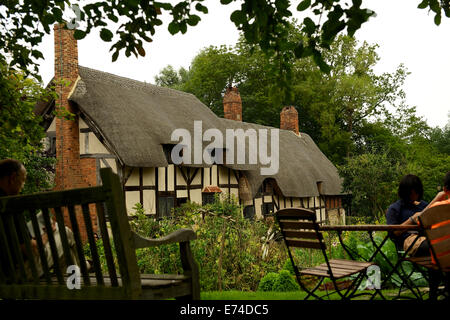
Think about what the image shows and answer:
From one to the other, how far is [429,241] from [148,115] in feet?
43.0

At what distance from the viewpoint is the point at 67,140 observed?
14.1 meters

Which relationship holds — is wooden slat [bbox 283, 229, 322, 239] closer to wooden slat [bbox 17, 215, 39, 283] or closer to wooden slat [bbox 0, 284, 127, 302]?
wooden slat [bbox 0, 284, 127, 302]

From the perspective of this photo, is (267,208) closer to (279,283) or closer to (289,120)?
(289,120)

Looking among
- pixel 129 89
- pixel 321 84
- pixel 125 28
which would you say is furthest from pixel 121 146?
pixel 321 84

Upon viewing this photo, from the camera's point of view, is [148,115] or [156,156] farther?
[148,115]

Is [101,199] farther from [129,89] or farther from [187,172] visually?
[129,89]

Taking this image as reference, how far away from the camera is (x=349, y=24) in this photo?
3.02 meters

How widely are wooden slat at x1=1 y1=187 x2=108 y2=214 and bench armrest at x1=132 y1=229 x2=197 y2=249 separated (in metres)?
0.27

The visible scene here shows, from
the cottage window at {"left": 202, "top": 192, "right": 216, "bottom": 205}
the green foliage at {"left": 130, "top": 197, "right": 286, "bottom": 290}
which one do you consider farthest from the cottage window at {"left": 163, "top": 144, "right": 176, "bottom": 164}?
the green foliage at {"left": 130, "top": 197, "right": 286, "bottom": 290}

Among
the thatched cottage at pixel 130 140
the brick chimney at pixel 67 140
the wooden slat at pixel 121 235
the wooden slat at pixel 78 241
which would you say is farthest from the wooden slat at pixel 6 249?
the brick chimney at pixel 67 140

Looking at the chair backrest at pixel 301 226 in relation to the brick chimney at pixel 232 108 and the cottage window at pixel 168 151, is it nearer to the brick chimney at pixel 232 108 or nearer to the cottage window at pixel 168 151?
the cottage window at pixel 168 151

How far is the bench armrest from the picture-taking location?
8.20 ft

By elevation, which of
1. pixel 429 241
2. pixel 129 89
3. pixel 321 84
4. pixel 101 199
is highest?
pixel 321 84

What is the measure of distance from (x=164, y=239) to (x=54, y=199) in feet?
2.02
